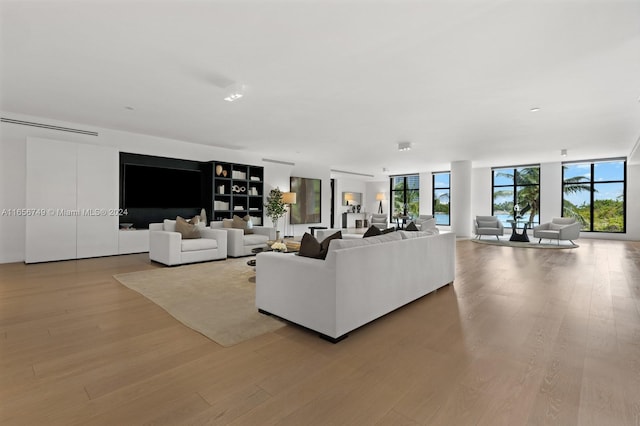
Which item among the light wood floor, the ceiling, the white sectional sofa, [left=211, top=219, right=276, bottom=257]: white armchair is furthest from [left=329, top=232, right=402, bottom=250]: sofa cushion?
[left=211, top=219, right=276, bottom=257]: white armchair

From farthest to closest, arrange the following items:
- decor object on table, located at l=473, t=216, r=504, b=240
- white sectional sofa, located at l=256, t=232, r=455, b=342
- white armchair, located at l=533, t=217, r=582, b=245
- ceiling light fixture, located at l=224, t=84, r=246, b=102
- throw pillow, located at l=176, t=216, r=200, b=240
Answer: decor object on table, located at l=473, t=216, r=504, b=240 < white armchair, located at l=533, t=217, r=582, b=245 < throw pillow, located at l=176, t=216, r=200, b=240 < ceiling light fixture, located at l=224, t=84, r=246, b=102 < white sectional sofa, located at l=256, t=232, r=455, b=342

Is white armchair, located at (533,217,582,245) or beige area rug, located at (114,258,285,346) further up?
white armchair, located at (533,217,582,245)

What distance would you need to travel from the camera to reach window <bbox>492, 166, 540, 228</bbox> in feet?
36.4

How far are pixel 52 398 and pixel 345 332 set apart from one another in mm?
1831

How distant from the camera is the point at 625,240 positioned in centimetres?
952

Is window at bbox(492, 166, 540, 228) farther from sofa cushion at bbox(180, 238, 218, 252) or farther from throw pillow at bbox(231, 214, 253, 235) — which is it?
sofa cushion at bbox(180, 238, 218, 252)

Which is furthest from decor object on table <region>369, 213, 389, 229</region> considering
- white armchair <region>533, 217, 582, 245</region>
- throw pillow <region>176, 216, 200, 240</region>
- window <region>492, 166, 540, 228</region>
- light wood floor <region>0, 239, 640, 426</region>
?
light wood floor <region>0, 239, 640, 426</region>

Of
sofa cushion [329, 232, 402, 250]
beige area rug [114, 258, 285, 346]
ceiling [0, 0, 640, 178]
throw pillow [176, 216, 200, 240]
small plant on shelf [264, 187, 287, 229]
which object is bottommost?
beige area rug [114, 258, 285, 346]

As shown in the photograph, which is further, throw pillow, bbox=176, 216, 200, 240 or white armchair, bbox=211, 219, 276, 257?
white armchair, bbox=211, 219, 276, 257

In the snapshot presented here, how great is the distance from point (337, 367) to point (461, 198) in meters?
9.81

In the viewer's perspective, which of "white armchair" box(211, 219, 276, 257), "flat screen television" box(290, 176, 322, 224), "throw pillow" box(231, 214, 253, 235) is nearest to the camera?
"white armchair" box(211, 219, 276, 257)

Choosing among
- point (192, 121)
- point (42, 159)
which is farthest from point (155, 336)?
point (42, 159)

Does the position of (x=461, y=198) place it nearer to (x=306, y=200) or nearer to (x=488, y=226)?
(x=488, y=226)

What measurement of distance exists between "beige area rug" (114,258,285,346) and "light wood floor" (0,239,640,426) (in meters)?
0.15
